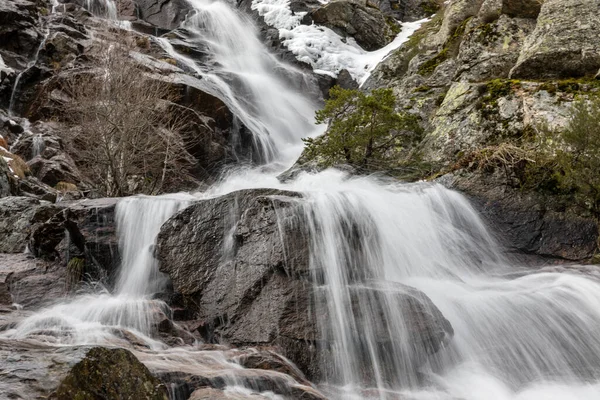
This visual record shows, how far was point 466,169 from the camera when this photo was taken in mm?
8555

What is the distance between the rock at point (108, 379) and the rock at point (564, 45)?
9.35 m

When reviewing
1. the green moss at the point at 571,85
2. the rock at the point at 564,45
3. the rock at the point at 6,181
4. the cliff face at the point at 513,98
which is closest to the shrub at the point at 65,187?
the rock at the point at 6,181

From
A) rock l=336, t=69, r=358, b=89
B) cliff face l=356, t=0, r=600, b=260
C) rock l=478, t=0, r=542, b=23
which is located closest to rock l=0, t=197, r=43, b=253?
cliff face l=356, t=0, r=600, b=260

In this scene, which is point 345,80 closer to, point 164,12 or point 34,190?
point 164,12

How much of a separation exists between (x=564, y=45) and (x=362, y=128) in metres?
4.34

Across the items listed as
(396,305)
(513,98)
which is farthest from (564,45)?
(396,305)

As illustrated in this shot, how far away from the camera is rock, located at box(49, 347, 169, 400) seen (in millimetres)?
2975

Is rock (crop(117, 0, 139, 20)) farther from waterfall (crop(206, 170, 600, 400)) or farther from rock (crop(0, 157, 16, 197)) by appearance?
waterfall (crop(206, 170, 600, 400))

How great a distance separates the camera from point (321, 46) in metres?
24.2

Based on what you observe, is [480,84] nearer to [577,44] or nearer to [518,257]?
[577,44]

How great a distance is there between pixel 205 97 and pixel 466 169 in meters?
9.63

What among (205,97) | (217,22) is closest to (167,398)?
(205,97)

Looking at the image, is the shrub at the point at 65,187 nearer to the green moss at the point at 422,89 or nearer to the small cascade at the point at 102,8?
the green moss at the point at 422,89

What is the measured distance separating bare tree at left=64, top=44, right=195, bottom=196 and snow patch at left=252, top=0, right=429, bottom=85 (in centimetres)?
1157
